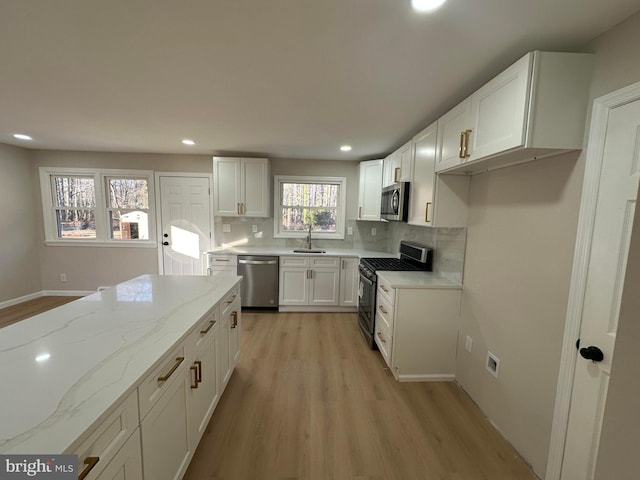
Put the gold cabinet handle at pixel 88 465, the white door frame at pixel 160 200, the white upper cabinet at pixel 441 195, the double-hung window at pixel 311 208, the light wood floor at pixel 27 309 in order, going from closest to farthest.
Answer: the gold cabinet handle at pixel 88 465
the white upper cabinet at pixel 441 195
the light wood floor at pixel 27 309
the white door frame at pixel 160 200
the double-hung window at pixel 311 208

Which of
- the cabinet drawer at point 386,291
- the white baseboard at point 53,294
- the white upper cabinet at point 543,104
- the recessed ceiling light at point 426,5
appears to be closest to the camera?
the recessed ceiling light at point 426,5

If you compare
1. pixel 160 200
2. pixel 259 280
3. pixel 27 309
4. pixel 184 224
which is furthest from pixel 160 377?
pixel 27 309

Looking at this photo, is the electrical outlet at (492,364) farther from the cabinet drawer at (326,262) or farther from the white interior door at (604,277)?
the cabinet drawer at (326,262)

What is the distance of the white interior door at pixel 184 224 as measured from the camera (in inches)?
159

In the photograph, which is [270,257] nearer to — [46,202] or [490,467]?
[490,467]

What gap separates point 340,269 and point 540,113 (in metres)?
2.77

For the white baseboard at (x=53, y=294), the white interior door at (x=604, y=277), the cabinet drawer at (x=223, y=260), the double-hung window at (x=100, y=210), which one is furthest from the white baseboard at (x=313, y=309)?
the white baseboard at (x=53, y=294)

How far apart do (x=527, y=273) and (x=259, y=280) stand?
3.05 m

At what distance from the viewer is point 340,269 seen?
12.0ft

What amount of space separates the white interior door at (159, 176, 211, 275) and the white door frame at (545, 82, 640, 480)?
4250mm

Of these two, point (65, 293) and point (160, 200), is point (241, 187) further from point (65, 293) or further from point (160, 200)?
point (65, 293)

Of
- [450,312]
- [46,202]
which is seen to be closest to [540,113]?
[450,312]

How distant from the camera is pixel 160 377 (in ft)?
3.42

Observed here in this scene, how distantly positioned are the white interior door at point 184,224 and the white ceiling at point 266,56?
4.89ft
